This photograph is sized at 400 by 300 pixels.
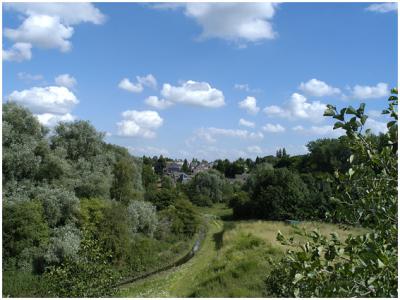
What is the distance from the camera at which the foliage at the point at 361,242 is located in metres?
2.98

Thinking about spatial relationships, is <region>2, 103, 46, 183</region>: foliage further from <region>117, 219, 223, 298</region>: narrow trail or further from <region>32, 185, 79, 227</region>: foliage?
<region>117, 219, 223, 298</region>: narrow trail

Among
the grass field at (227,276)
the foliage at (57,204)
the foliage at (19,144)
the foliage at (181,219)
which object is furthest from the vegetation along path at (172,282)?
the foliage at (19,144)

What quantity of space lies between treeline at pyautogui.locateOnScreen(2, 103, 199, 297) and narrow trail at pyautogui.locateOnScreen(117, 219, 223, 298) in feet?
4.39

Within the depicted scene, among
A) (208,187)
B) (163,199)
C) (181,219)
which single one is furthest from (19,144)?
(208,187)

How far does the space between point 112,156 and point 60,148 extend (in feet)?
19.6

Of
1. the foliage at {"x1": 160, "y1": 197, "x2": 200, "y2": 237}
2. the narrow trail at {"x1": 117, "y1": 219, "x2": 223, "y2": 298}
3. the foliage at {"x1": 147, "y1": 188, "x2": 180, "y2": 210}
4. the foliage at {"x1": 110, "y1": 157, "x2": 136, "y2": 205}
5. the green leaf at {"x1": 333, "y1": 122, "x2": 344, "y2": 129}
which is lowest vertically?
the narrow trail at {"x1": 117, "y1": 219, "x2": 223, "y2": 298}

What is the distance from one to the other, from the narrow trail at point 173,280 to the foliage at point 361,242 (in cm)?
1422

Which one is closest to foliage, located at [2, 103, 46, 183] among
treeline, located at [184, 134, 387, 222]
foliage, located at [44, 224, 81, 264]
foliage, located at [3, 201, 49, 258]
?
foliage, located at [3, 201, 49, 258]

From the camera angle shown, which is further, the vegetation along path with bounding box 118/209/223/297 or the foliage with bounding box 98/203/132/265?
the foliage with bounding box 98/203/132/265

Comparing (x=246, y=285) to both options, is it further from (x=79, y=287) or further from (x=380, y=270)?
(x=380, y=270)

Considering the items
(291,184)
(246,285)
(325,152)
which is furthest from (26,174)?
(325,152)

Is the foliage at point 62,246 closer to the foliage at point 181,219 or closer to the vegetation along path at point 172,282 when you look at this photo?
the vegetation along path at point 172,282

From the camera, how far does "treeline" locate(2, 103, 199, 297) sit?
2136cm

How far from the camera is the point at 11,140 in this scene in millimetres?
24250
